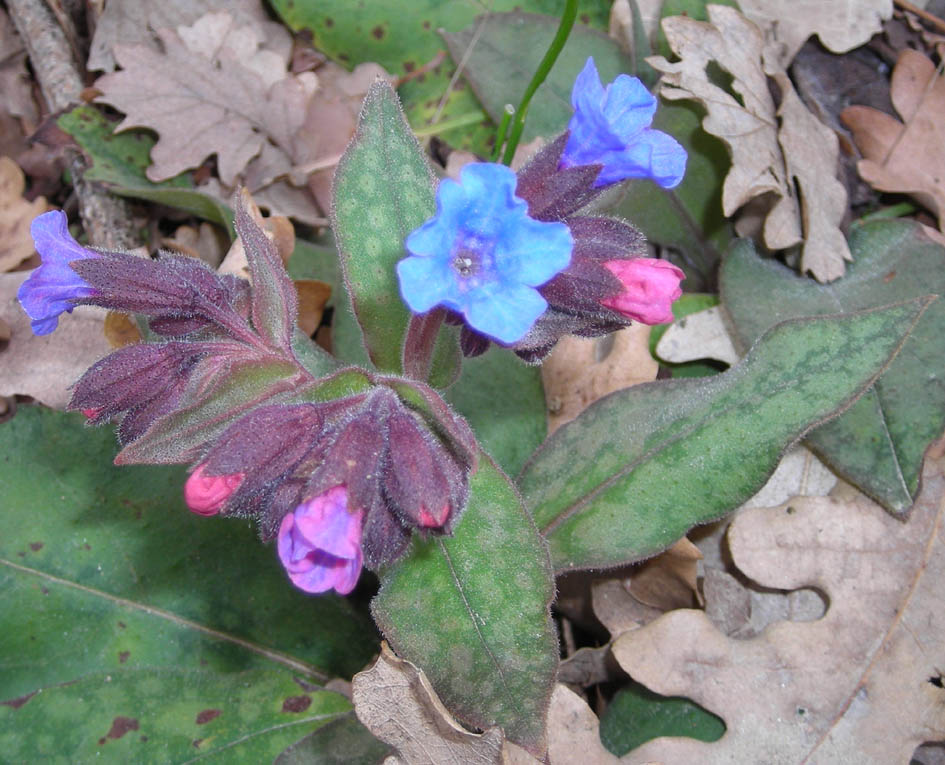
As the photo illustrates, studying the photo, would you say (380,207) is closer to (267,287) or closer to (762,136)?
(267,287)

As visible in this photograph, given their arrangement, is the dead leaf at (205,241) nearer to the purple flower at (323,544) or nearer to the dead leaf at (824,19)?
the purple flower at (323,544)

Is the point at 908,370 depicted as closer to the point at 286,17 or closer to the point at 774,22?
the point at 774,22

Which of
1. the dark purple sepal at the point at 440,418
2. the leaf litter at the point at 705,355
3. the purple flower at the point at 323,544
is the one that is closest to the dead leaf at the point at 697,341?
the leaf litter at the point at 705,355

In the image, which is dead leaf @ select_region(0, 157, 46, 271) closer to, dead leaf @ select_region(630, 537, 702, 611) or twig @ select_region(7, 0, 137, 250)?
twig @ select_region(7, 0, 137, 250)

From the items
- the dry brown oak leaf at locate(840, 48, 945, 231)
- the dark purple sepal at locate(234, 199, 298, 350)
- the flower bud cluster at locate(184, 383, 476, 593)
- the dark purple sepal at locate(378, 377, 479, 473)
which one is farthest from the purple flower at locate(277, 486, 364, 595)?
the dry brown oak leaf at locate(840, 48, 945, 231)

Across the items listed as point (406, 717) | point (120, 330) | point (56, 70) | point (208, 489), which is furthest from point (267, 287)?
point (56, 70)
